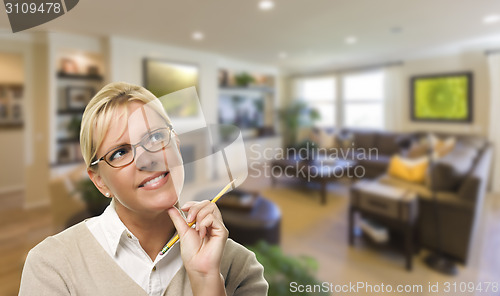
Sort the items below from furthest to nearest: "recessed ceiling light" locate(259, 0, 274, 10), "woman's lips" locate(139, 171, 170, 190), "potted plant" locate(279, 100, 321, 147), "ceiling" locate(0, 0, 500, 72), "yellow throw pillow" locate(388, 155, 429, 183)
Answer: "yellow throw pillow" locate(388, 155, 429, 183) → "potted plant" locate(279, 100, 321, 147) → "recessed ceiling light" locate(259, 0, 274, 10) → "ceiling" locate(0, 0, 500, 72) → "woman's lips" locate(139, 171, 170, 190)

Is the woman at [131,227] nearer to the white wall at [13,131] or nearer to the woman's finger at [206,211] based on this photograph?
the woman's finger at [206,211]

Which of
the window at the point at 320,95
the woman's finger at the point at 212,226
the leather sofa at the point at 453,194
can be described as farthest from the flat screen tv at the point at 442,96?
the woman's finger at the point at 212,226

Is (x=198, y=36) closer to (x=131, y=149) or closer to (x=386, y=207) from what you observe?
(x=131, y=149)

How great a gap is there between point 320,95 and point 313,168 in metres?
0.26

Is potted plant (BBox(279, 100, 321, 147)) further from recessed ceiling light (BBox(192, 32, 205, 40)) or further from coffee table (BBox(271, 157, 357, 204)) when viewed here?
recessed ceiling light (BBox(192, 32, 205, 40))

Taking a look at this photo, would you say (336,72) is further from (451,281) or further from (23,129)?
(23,129)

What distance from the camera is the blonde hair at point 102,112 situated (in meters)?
0.17

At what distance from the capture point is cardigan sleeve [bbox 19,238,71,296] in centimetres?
18

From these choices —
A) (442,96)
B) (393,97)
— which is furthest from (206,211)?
(442,96)

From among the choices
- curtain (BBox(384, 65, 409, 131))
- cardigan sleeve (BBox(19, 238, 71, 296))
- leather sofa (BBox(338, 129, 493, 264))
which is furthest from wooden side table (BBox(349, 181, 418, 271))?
cardigan sleeve (BBox(19, 238, 71, 296))

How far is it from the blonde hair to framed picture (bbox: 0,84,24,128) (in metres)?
0.18

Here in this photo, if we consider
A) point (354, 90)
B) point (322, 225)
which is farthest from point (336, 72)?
Answer: point (322, 225)

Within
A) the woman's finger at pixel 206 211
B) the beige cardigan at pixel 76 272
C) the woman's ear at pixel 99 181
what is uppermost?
the woman's ear at pixel 99 181

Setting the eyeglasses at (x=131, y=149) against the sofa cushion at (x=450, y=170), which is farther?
the sofa cushion at (x=450, y=170)
